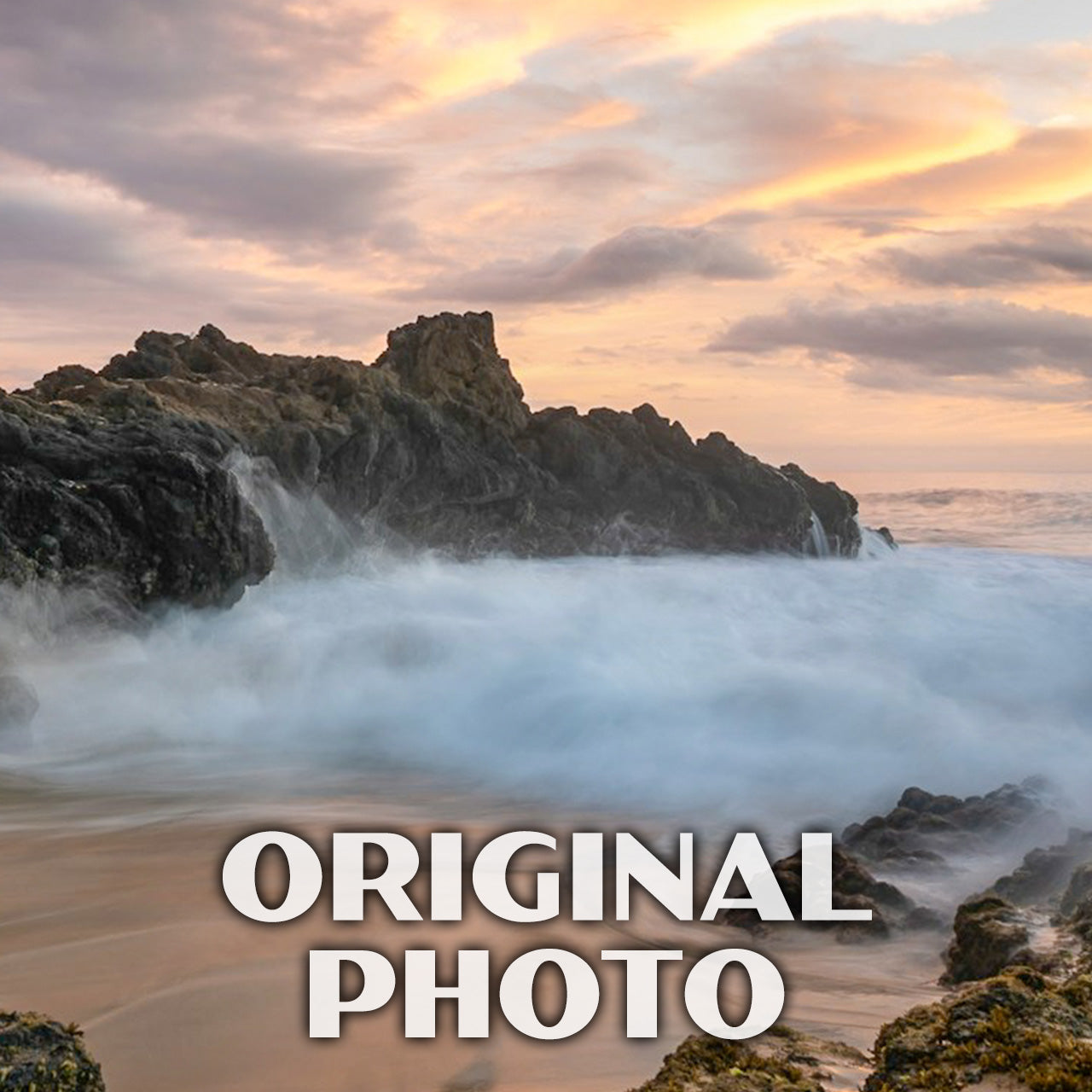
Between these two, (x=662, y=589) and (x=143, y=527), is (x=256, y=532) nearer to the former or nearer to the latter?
(x=143, y=527)

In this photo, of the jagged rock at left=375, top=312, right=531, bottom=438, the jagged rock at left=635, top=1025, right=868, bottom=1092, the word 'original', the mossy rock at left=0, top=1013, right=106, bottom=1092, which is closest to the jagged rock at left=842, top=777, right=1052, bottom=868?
the word 'original'

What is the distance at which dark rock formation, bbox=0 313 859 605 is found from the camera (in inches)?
585

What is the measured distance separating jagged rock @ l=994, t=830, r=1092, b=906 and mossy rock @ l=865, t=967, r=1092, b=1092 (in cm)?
407

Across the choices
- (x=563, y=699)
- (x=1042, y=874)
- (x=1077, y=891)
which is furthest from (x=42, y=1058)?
(x=563, y=699)

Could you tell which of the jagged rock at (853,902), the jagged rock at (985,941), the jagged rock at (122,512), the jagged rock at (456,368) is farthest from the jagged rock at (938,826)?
the jagged rock at (456,368)

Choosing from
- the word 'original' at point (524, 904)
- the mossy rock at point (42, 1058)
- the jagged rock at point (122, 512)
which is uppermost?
the jagged rock at point (122, 512)

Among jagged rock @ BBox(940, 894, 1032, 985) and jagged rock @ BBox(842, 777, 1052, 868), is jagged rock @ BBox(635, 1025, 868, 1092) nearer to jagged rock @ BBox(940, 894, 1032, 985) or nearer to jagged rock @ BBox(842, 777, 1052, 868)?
jagged rock @ BBox(940, 894, 1032, 985)

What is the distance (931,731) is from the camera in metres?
13.9

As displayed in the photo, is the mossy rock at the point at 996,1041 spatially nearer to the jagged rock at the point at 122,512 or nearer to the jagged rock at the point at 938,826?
the jagged rock at the point at 938,826

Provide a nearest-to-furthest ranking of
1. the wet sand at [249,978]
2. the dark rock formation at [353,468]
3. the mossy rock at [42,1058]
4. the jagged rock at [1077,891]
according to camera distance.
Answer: the mossy rock at [42,1058]
the wet sand at [249,978]
the jagged rock at [1077,891]
the dark rock formation at [353,468]

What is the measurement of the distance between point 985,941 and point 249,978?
3659 mm

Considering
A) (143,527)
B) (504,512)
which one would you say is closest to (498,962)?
(143,527)

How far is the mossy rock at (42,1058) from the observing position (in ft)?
10.3

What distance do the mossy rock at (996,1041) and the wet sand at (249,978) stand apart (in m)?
1.04
